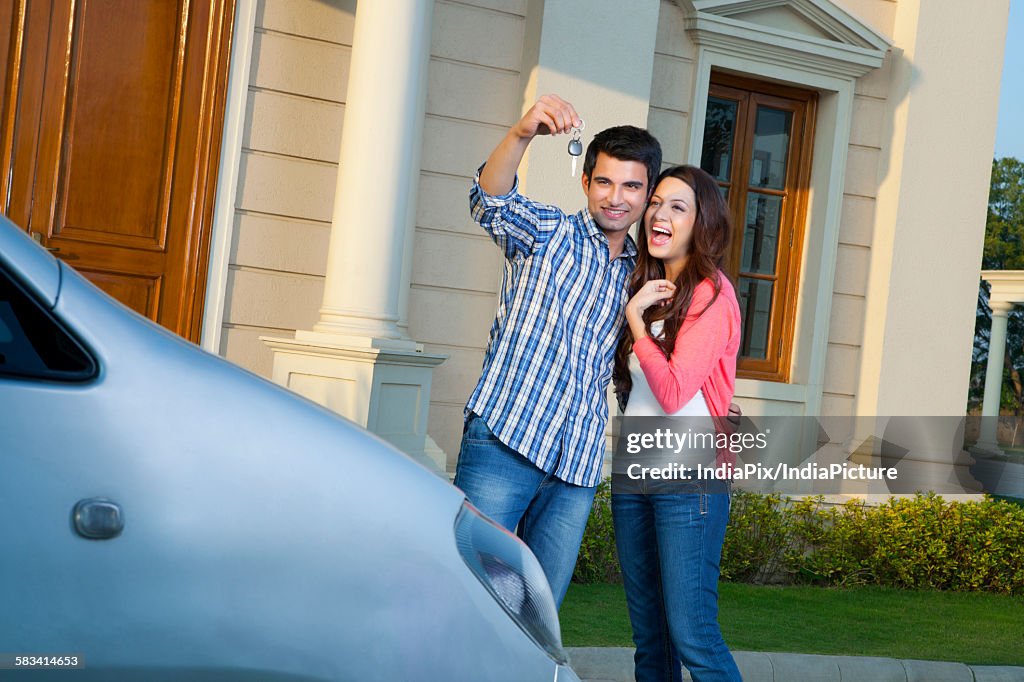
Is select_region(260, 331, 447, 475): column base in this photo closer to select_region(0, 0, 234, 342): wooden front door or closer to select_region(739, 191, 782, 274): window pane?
select_region(0, 0, 234, 342): wooden front door

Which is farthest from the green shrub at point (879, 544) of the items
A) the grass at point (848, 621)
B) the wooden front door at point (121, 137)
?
the wooden front door at point (121, 137)

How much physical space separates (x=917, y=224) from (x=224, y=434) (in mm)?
7703

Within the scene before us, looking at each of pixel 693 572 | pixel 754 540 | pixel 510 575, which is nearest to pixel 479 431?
pixel 693 572

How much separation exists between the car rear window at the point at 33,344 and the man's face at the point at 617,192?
179 centimetres

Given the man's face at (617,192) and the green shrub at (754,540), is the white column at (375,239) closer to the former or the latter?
the green shrub at (754,540)

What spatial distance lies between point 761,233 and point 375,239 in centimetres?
363

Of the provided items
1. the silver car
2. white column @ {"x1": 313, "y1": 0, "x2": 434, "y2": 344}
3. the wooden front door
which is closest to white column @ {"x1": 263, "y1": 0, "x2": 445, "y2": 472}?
white column @ {"x1": 313, "y1": 0, "x2": 434, "y2": 344}

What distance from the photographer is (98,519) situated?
4.94 feet

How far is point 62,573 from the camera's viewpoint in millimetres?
1479

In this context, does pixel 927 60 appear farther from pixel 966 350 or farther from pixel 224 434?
pixel 224 434

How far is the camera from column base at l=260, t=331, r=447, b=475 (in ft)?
19.9

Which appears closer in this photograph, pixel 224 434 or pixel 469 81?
pixel 224 434

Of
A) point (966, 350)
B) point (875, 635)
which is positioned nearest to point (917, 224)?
point (966, 350)

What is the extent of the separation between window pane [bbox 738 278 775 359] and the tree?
145 ft
